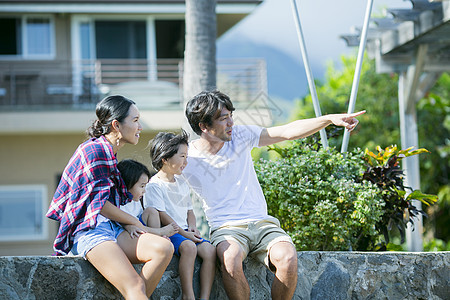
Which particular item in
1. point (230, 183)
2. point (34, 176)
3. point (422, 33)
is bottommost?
point (34, 176)

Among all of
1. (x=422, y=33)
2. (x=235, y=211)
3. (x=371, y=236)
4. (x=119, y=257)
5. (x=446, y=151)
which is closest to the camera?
(x=119, y=257)

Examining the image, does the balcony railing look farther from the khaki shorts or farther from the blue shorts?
the blue shorts

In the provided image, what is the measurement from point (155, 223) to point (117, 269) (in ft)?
1.71

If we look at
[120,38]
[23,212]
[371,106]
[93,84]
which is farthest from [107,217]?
[371,106]

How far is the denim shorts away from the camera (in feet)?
12.2

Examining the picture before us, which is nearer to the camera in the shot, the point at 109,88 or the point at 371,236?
the point at 371,236

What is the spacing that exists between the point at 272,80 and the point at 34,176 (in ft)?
19.1

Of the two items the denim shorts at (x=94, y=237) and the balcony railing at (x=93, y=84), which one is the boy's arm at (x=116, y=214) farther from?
the balcony railing at (x=93, y=84)

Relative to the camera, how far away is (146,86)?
14109 mm

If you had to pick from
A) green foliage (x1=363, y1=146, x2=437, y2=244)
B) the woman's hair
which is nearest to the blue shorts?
the woman's hair

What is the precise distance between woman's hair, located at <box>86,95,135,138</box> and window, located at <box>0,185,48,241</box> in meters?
10.5

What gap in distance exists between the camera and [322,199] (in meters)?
5.08

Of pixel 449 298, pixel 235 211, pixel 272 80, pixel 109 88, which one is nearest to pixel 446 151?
pixel 272 80

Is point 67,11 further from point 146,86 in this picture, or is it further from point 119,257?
point 119,257
